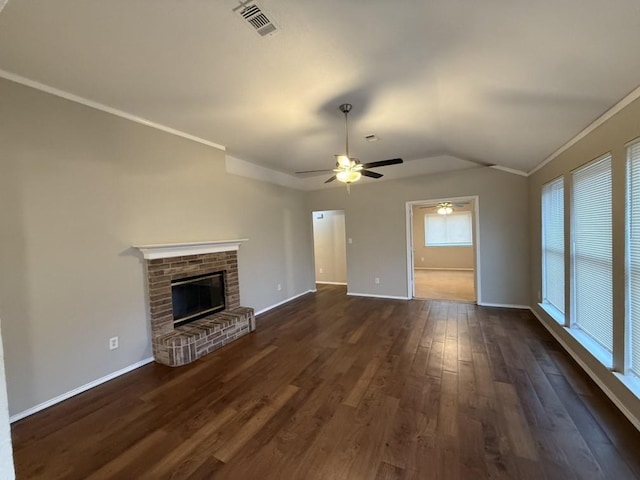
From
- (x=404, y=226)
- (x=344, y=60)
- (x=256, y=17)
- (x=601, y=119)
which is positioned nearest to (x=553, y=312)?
(x=601, y=119)

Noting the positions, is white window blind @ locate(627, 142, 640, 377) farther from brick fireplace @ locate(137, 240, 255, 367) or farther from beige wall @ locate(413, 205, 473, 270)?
beige wall @ locate(413, 205, 473, 270)

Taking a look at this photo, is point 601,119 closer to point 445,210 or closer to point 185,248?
point 185,248

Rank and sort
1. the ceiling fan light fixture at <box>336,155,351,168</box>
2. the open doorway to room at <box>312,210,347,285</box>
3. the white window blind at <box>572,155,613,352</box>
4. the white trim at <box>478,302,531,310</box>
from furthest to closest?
the open doorway to room at <box>312,210,347,285</box> → the white trim at <box>478,302,531,310</box> → the ceiling fan light fixture at <box>336,155,351,168</box> → the white window blind at <box>572,155,613,352</box>

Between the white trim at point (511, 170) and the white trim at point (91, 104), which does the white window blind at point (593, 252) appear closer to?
the white trim at point (511, 170)

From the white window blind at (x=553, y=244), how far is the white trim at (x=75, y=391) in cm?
524

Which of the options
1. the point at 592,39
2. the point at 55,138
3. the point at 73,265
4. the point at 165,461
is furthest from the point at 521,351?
the point at 55,138

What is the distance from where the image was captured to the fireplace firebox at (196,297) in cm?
362

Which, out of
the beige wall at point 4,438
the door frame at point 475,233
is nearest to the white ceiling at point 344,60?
the door frame at point 475,233

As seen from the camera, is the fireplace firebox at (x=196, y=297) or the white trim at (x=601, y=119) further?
the fireplace firebox at (x=196, y=297)

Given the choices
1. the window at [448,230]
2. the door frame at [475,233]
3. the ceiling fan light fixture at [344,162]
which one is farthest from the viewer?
the window at [448,230]

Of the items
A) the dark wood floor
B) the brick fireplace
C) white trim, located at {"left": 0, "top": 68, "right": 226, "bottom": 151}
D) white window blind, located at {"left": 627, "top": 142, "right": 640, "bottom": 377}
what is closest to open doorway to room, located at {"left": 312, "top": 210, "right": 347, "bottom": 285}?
the brick fireplace

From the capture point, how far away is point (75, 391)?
8.57ft

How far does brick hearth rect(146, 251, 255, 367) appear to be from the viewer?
3172mm

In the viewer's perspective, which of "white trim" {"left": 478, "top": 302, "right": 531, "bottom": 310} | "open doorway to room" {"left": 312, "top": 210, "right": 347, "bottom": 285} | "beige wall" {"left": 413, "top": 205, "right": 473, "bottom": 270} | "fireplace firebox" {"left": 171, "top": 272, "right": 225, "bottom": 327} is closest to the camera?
"fireplace firebox" {"left": 171, "top": 272, "right": 225, "bottom": 327}
